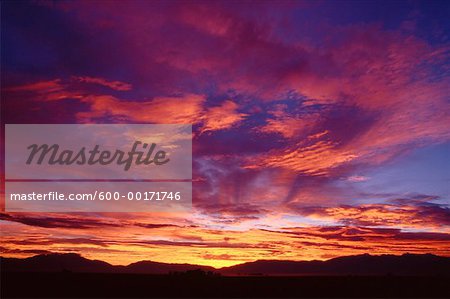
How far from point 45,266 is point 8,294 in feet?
298

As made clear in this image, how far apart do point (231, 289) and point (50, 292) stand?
11081mm

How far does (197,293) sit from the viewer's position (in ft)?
92.3

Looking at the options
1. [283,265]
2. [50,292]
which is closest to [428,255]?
[283,265]

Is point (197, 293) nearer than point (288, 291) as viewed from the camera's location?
Yes

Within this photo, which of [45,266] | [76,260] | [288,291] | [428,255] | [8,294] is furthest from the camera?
[428,255]

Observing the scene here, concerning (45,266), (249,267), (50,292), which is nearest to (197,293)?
(50,292)

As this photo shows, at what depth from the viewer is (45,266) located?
109375 mm

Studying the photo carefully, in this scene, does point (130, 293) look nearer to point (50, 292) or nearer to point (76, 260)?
point (50, 292)

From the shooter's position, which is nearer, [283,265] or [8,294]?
[8,294]

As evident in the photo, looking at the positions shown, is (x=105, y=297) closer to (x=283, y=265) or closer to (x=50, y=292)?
(x=50, y=292)

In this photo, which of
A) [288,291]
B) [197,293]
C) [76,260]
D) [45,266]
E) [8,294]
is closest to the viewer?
[8,294]

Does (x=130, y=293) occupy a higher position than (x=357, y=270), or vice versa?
(x=130, y=293)

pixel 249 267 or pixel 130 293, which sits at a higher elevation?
pixel 130 293

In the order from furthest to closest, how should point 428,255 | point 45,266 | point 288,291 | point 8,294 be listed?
1. point 428,255
2. point 45,266
3. point 288,291
4. point 8,294
